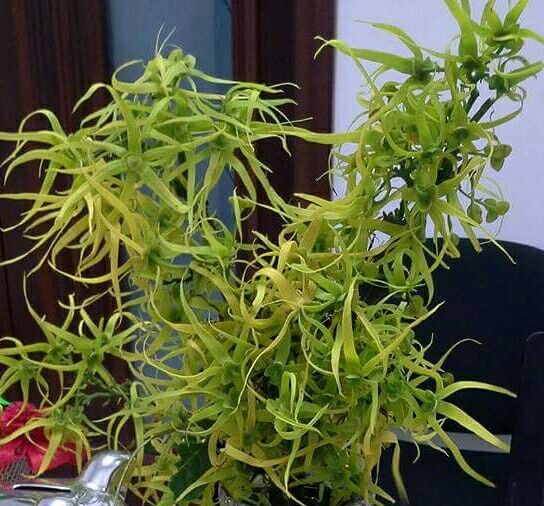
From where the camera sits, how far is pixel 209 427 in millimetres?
429

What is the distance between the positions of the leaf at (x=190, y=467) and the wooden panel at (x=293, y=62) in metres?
0.88

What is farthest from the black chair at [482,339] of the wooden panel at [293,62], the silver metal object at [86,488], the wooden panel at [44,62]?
the silver metal object at [86,488]

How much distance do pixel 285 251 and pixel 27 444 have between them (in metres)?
0.22

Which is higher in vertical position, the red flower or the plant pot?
the red flower

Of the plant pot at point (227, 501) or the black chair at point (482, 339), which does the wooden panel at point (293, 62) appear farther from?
the plant pot at point (227, 501)

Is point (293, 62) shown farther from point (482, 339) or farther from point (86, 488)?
point (86, 488)

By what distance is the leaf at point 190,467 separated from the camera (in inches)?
17.4

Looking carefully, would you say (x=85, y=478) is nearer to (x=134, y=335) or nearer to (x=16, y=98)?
(x=134, y=335)

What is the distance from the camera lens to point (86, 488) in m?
0.41

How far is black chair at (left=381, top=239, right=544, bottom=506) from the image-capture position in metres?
1.09

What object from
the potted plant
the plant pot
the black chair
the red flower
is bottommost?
the black chair

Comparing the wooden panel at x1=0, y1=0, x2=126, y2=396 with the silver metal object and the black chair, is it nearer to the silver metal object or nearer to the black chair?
the black chair

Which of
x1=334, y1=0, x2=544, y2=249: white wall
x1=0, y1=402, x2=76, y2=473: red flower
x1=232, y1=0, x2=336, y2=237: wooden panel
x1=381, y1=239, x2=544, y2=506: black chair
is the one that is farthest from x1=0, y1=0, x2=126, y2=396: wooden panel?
x1=0, y1=402, x2=76, y2=473: red flower

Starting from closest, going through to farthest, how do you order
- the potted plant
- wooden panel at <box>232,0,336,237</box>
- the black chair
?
the potted plant < the black chair < wooden panel at <box>232,0,336,237</box>
